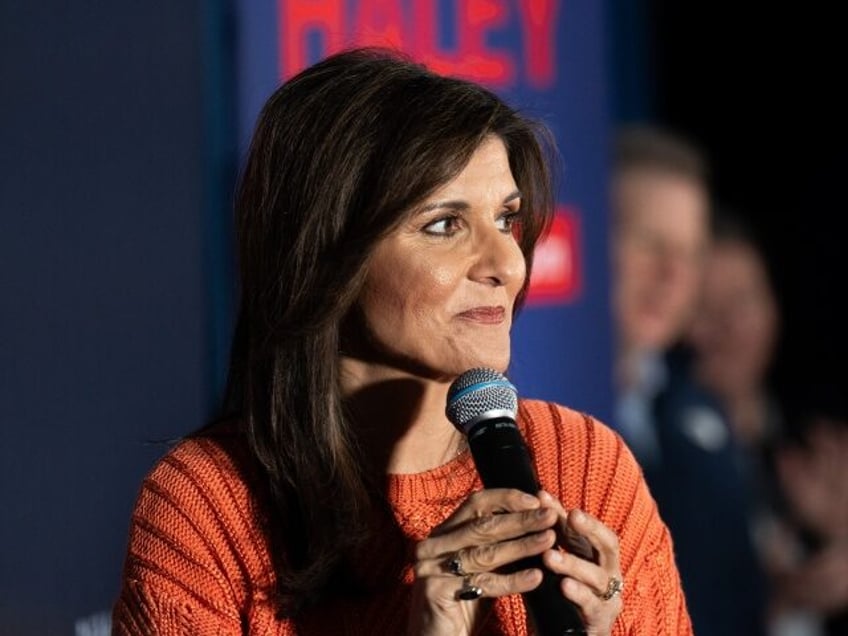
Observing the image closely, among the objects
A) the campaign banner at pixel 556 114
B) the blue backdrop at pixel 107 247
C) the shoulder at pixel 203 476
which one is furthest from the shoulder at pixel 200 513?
the campaign banner at pixel 556 114

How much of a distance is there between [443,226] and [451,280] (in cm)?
8

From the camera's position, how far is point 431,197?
222 cm

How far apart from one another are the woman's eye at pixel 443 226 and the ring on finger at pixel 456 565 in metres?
0.50

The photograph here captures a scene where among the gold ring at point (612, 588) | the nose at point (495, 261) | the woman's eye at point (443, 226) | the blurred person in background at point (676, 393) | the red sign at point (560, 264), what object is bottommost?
the blurred person in background at point (676, 393)

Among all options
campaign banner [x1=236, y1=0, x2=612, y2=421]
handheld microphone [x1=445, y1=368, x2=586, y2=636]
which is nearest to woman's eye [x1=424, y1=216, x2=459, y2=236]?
handheld microphone [x1=445, y1=368, x2=586, y2=636]

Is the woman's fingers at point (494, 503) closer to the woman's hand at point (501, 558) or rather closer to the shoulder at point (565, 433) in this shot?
the woman's hand at point (501, 558)

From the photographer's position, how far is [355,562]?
229 cm

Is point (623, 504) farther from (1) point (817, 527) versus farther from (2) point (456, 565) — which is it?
(1) point (817, 527)

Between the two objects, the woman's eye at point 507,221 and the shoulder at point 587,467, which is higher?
the woman's eye at point 507,221

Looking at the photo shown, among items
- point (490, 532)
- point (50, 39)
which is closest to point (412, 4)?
point (50, 39)

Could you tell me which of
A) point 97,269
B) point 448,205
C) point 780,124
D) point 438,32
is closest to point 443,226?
point 448,205

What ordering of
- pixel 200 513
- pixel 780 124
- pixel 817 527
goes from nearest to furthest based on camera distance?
1. pixel 200 513
2. pixel 817 527
3. pixel 780 124

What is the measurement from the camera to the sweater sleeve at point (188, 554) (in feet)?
7.38

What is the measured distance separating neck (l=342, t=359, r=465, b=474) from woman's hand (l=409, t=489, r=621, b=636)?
1.29 ft
